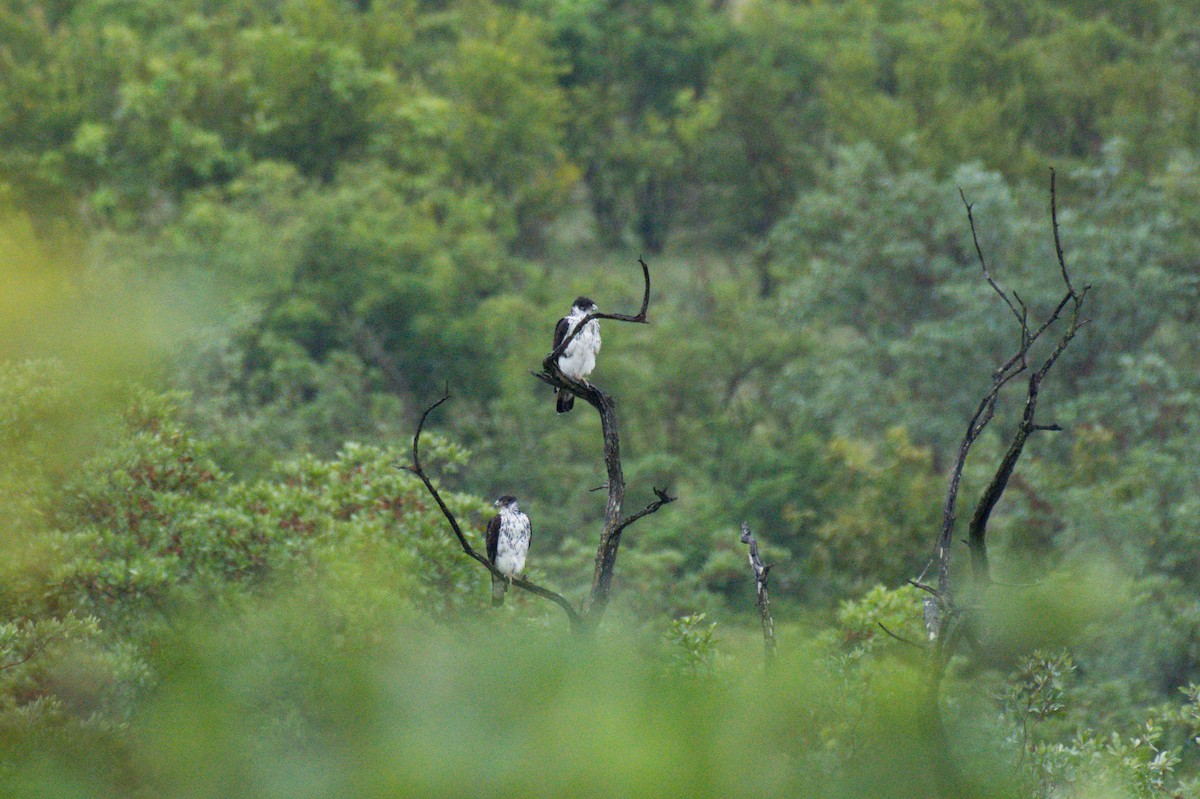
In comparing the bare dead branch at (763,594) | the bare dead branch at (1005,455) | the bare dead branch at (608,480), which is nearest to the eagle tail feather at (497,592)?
the bare dead branch at (608,480)

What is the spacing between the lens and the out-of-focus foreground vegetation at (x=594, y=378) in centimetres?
446

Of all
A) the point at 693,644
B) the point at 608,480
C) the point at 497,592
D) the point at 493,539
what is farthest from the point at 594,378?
the point at 608,480

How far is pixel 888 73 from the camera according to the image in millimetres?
32594

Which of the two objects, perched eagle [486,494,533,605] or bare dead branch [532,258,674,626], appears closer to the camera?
bare dead branch [532,258,674,626]

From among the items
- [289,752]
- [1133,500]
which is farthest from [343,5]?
[289,752]

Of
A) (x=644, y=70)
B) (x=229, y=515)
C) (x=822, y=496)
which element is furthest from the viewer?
(x=644, y=70)

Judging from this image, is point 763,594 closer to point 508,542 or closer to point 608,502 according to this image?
point 608,502

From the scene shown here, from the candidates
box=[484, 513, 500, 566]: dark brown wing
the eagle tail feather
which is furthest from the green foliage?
box=[484, 513, 500, 566]: dark brown wing

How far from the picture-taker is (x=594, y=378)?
2191cm

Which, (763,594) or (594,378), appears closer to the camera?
(763,594)

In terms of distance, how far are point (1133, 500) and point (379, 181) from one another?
48.4ft

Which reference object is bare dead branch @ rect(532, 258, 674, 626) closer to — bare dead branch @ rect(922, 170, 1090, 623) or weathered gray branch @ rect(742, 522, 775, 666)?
weathered gray branch @ rect(742, 522, 775, 666)

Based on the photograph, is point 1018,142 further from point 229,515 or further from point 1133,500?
point 229,515

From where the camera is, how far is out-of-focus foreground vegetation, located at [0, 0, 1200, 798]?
4457 millimetres
